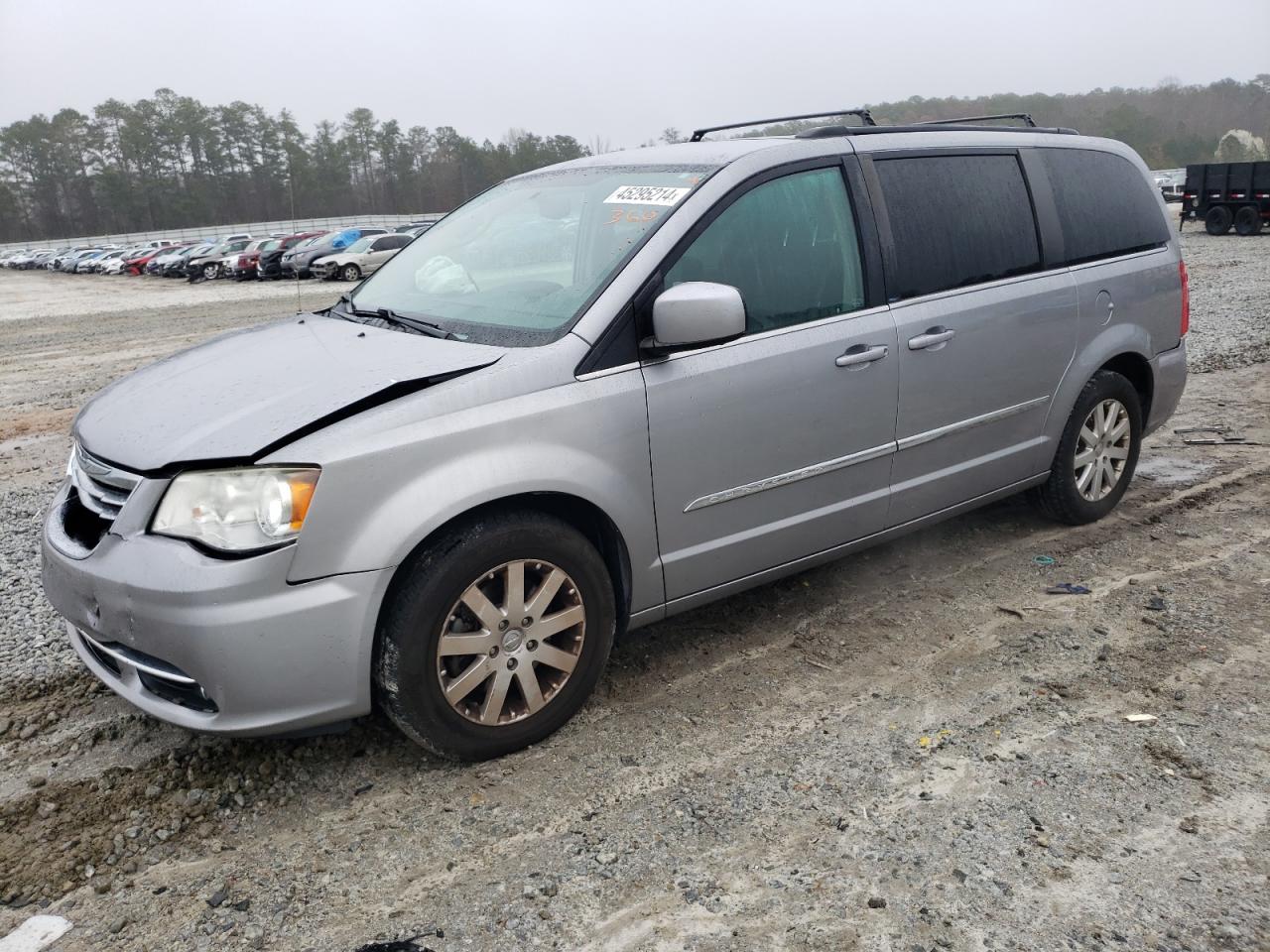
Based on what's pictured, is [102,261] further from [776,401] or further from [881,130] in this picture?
[776,401]

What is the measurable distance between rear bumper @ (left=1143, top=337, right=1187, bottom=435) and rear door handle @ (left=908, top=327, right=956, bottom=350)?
1739mm

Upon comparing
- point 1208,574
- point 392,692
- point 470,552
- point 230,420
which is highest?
point 230,420

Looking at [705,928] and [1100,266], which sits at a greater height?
[1100,266]

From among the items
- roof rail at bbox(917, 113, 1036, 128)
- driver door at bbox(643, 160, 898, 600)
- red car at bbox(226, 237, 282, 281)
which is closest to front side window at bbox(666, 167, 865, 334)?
driver door at bbox(643, 160, 898, 600)

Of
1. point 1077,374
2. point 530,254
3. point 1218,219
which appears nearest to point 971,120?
point 1077,374

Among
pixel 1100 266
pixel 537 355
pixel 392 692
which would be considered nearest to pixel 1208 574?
pixel 1100 266

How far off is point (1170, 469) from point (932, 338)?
2.98m

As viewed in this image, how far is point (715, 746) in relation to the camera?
10.6 feet

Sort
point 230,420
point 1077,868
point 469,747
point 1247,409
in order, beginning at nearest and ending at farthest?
point 1077,868 < point 230,420 < point 469,747 < point 1247,409

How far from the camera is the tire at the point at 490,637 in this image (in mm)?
2863

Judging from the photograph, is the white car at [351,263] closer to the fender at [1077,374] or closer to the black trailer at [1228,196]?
the black trailer at [1228,196]

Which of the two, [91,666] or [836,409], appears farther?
[836,409]

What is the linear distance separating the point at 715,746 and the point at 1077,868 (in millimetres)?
1097

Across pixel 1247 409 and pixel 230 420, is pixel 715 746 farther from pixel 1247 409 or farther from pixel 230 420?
pixel 1247 409
